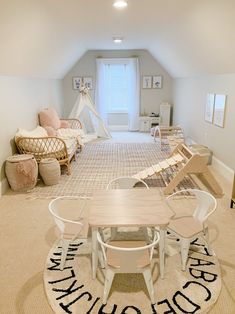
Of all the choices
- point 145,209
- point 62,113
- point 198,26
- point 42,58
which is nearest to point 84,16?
point 42,58

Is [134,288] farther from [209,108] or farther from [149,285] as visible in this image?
[209,108]

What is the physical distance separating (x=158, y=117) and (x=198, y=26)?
4.53 meters

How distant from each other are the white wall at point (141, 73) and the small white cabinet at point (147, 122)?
0.35 meters

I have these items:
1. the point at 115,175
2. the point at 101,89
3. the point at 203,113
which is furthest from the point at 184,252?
the point at 101,89

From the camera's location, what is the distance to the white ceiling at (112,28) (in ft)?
9.50

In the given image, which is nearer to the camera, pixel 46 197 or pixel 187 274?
pixel 187 274

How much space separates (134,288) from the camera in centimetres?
191

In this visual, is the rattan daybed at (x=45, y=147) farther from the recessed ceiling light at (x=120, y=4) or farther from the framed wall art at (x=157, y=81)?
the framed wall art at (x=157, y=81)

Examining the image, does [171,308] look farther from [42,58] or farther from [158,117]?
[158,117]

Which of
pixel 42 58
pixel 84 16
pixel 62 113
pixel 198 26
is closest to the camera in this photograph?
pixel 198 26

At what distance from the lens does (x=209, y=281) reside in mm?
1976

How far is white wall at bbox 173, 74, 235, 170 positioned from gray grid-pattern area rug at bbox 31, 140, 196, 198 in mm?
801

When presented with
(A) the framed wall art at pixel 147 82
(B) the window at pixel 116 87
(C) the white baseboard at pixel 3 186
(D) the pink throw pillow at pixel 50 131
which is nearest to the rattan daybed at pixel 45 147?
(C) the white baseboard at pixel 3 186

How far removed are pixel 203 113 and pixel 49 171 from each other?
3.28 metres
